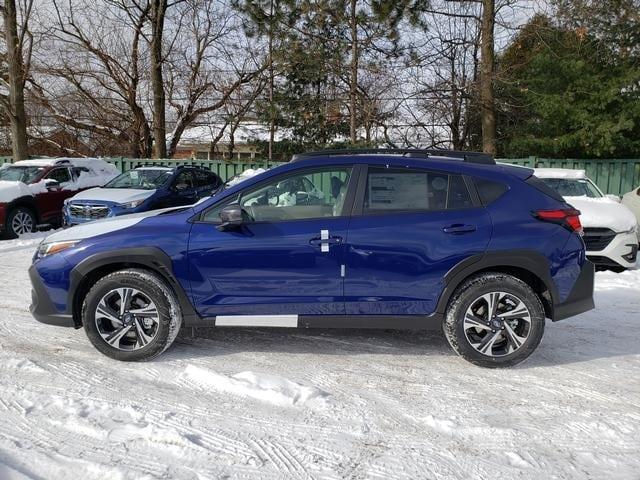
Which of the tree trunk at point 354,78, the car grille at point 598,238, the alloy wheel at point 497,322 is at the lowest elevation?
the alloy wheel at point 497,322

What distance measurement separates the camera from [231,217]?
13.7 feet

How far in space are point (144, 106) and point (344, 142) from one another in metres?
9.20

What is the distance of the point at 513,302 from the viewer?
14.1ft

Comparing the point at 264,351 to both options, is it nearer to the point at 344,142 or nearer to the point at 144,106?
the point at 344,142

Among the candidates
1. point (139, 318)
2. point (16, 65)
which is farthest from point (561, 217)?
point (16, 65)

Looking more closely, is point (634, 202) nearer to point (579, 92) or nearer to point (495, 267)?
point (579, 92)

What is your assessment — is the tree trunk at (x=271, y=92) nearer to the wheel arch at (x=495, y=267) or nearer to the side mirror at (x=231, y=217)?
the side mirror at (x=231, y=217)

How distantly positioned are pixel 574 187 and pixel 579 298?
5896 mm

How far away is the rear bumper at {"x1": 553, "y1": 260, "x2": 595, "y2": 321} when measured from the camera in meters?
4.36

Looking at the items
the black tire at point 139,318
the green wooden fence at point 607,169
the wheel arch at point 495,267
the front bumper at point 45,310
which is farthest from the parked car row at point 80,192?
the green wooden fence at point 607,169

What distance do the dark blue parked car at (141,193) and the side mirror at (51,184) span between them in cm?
129

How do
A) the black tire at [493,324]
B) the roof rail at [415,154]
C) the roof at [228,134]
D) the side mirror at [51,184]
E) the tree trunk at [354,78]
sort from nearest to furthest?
the black tire at [493,324]
the roof rail at [415,154]
the side mirror at [51,184]
the tree trunk at [354,78]
the roof at [228,134]

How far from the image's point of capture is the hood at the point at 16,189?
432 inches

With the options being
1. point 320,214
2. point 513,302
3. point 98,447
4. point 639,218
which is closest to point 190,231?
point 320,214
